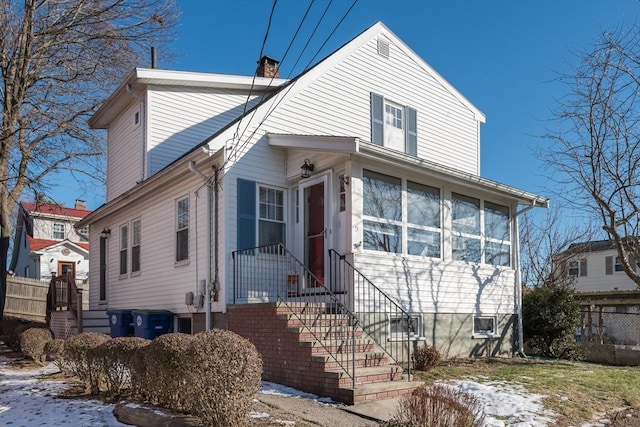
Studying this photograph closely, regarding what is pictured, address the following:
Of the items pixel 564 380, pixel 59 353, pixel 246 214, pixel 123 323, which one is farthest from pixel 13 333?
pixel 564 380

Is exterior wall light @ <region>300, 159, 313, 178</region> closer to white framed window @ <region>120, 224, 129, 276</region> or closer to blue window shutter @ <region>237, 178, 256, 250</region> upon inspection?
blue window shutter @ <region>237, 178, 256, 250</region>

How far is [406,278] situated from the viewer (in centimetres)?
1061

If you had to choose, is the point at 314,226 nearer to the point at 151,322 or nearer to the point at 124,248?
the point at 151,322

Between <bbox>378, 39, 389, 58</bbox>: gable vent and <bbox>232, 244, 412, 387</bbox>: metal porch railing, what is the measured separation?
21.2ft

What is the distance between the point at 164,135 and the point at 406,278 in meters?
7.32

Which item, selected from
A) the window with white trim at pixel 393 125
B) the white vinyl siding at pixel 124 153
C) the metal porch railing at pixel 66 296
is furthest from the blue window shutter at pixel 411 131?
the metal porch railing at pixel 66 296

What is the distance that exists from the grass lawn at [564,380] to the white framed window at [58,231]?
32821mm

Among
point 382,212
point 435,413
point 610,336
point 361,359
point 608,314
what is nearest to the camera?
point 435,413

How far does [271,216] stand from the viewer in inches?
424

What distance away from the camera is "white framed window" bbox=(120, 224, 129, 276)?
47.4ft

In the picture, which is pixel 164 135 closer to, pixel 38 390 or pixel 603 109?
pixel 38 390

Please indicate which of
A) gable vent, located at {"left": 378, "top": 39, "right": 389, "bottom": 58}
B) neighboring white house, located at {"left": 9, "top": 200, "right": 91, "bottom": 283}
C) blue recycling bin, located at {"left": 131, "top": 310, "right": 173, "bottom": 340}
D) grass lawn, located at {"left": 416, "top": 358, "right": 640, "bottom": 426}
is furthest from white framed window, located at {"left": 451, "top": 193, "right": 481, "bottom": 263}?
neighboring white house, located at {"left": 9, "top": 200, "right": 91, "bottom": 283}

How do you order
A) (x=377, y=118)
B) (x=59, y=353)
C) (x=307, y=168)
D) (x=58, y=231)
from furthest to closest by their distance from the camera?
1. (x=58, y=231)
2. (x=377, y=118)
3. (x=307, y=168)
4. (x=59, y=353)

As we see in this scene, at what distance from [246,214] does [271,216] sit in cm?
74
